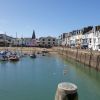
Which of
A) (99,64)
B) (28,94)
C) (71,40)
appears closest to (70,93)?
(28,94)

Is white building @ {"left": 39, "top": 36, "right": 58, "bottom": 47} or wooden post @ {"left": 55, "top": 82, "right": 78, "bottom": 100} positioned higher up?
white building @ {"left": 39, "top": 36, "right": 58, "bottom": 47}

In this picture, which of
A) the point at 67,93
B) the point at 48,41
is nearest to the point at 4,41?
the point at 48,41

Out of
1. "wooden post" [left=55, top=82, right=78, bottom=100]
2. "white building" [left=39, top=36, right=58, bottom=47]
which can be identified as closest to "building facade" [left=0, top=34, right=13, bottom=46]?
"white building" [left=39, top=36, right=58, bottom=47]

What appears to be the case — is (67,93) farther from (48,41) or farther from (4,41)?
(48,41)

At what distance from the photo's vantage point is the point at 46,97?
2334cm

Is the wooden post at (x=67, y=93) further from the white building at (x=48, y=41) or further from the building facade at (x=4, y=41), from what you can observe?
the white building at (x=48, y=41)

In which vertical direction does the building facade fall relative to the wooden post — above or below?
above

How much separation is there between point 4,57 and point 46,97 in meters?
45.5

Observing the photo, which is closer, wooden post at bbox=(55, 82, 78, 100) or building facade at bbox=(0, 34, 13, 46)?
wooden post at bbox=(55, 82, 78, 100)

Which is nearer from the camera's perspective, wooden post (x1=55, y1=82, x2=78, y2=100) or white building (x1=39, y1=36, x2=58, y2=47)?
wooden post (x1=55, y1=82, x2=78, y2=100)

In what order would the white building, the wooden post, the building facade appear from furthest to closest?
the white building < the building facade < the wooden post

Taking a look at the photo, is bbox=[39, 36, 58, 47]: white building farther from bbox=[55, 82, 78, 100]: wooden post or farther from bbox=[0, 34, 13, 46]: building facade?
bbox=[55, 82, 78, 100]: wooden post

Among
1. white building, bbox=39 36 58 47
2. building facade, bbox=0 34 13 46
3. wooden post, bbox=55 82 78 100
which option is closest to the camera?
wooden post, bbox=55 82 78 100

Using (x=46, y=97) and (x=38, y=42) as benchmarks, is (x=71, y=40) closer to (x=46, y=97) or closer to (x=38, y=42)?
(x=38, y=42)
